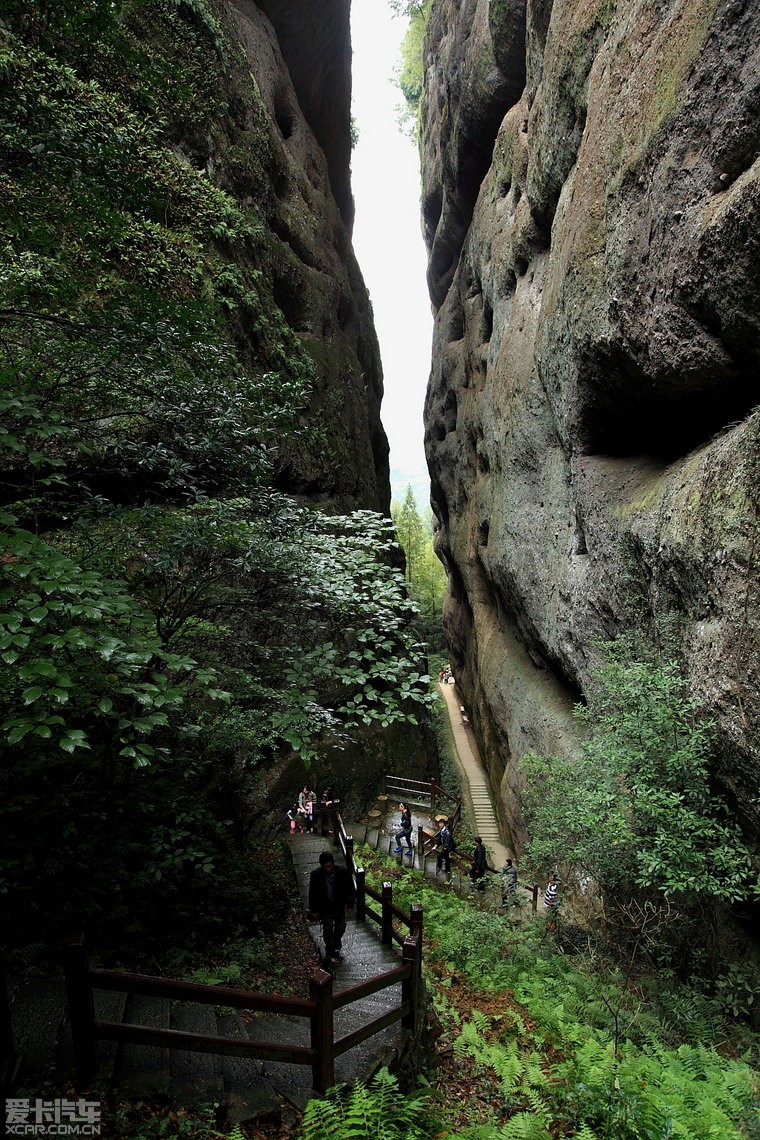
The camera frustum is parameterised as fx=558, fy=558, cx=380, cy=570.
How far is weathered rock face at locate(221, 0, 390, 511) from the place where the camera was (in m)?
17.2

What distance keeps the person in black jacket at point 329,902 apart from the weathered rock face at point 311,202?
1075cm

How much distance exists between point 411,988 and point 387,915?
1941mm

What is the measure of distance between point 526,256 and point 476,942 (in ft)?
58.2

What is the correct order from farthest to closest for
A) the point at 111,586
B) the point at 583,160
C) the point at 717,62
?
the point at 583,160, the point at 717,62, the point at 111,586

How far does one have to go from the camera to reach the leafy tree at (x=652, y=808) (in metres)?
6.98

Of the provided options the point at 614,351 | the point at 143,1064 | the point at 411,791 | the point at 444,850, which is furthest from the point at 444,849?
the point at 614,351

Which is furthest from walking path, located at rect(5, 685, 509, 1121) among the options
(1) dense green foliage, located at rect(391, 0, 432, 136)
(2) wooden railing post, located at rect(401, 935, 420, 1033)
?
(1) dense green foliage, located at rect(391, 0, 432, 136)

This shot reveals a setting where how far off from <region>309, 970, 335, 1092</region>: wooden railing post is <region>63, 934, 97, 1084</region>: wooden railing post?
152 cm

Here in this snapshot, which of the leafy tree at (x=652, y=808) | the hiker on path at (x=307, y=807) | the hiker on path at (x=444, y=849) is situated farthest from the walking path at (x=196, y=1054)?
the hiker on path at (x=444, y=849)

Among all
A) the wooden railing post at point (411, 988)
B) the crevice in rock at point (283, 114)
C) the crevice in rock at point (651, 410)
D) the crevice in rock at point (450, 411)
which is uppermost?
the crevice in rock at point (283, 114)

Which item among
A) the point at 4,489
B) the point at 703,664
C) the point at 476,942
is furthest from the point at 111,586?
the point at 476,942

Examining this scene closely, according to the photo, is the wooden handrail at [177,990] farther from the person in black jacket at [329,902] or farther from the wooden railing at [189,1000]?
the person in black jacket at [329,902]

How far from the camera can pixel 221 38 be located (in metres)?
15.9

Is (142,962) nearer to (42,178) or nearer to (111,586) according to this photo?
(111,586)
